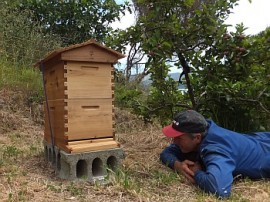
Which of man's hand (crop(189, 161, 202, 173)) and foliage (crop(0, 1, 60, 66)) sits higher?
foliage (crop(0, 1, 60, 66))

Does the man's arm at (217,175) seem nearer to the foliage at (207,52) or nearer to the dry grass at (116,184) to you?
the dry grass at (116,184)

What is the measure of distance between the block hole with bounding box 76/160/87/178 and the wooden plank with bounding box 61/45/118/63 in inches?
37.7

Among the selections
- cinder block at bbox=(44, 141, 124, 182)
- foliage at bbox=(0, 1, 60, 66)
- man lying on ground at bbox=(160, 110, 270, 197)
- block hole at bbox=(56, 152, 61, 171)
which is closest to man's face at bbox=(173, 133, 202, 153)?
man lying on ground at bbox=(160, 110, 270, 197)

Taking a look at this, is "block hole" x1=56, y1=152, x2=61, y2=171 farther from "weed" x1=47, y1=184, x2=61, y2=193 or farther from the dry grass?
"weed" x1=47, y1=184, x2=61, y2=193

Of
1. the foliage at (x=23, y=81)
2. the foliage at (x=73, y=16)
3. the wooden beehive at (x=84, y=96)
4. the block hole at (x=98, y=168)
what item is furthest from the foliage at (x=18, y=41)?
the block hole at (x=98, y=168)

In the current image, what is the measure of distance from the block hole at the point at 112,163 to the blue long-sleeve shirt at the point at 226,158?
0.56 metres

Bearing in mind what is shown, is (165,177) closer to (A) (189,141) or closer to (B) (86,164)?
(A) (189,141)

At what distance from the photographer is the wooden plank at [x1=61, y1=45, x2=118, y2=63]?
131 inches

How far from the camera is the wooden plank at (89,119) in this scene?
11.0 feet

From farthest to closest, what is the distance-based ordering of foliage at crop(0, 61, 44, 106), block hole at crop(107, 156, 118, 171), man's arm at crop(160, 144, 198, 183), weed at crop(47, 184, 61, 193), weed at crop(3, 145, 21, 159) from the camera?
foliage at crop(0, 61, 44, 106)
weed at crop(3, 145, 21, 159)
block hole at crop(107, 156, 118, 171)
man's arm at crop(160, 144, 198, 183)
weed at crop(47, 184, 61, 193)

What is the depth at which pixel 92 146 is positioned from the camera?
338 centimetres

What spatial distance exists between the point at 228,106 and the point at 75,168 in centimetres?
235

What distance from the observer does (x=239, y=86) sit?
4.30 metres

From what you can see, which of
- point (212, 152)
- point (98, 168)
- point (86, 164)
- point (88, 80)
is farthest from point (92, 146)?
point (212, 152)
